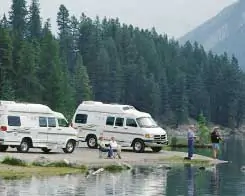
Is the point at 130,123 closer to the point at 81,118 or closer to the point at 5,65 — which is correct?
the point at 81,118

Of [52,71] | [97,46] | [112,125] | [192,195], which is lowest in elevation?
[192,195]

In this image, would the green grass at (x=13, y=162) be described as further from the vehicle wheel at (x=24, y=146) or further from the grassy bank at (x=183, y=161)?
the grassy bank at (x=183, y=161)

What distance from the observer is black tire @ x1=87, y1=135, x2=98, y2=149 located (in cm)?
4806

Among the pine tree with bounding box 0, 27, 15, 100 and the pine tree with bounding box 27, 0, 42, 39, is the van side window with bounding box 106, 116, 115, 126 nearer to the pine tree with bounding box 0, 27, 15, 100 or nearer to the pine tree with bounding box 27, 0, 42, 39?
the pine tree with bounding box 0, 27, 15, 100

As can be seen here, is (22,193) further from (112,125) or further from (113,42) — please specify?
(113,42)

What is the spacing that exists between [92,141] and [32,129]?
7900 millimetres

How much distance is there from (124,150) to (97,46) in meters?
138

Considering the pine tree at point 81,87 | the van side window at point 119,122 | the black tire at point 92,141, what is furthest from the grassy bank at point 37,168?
the pine tree at point 81,87

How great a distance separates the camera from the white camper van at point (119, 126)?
4666cm

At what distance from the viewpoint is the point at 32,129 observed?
41.0 m

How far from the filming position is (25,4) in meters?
175

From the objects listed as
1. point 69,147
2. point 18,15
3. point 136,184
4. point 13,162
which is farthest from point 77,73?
point 136,184

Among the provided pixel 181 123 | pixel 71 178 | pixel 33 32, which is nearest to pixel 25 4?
pixel 33 32

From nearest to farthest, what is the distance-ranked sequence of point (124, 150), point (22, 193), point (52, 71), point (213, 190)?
point (22, 193), point (213, 190), point (124, 150), point (52, 71)
